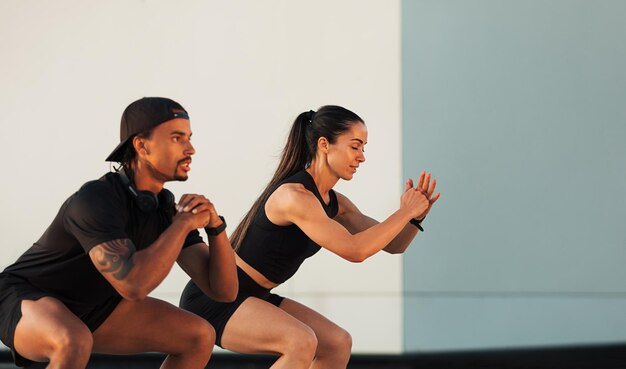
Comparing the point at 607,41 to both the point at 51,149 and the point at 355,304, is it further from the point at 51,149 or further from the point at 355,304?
the point at 51,149

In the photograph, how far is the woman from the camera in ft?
A: 8.36

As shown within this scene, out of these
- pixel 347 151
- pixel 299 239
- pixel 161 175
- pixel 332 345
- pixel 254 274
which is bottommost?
pixel 332 345

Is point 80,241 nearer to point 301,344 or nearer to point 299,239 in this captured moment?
point 301,344

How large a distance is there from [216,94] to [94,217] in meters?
2.65

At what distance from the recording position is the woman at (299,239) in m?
2.55

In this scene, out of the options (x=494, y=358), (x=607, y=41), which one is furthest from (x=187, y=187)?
(x=607, y=41)

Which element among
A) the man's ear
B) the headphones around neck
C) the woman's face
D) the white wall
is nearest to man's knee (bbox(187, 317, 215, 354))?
the headphones around neck

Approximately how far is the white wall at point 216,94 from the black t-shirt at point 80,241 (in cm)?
235

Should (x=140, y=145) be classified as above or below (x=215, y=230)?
above

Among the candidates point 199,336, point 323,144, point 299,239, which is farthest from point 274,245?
point 199,336

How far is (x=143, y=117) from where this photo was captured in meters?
2.18

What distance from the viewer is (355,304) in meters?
4.55

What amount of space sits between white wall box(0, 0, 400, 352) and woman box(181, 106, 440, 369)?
66.9 inches

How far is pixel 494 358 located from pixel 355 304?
0.70 meters
